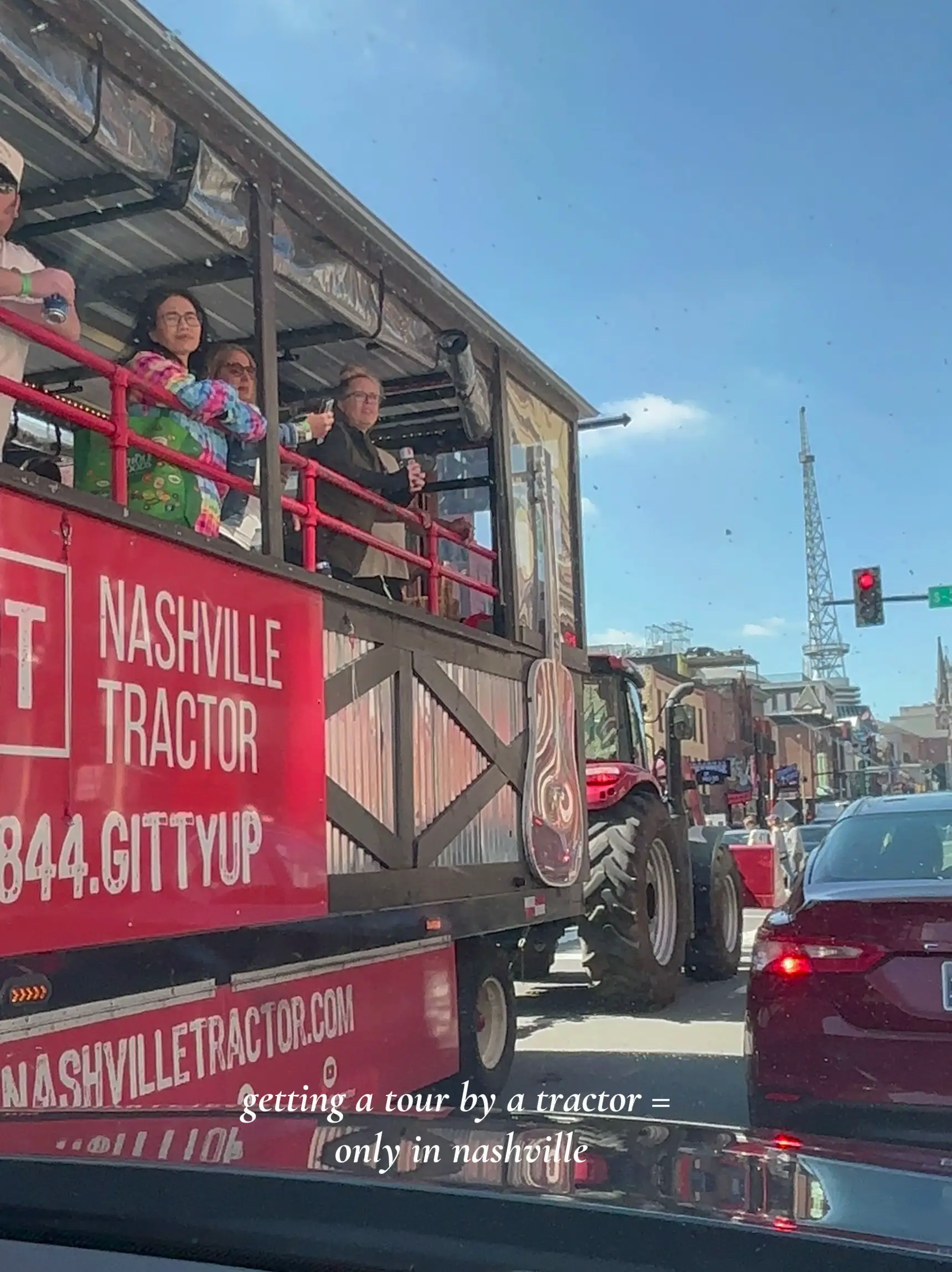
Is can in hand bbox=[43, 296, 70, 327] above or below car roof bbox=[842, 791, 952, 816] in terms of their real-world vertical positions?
above

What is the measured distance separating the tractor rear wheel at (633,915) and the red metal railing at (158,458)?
3913mm

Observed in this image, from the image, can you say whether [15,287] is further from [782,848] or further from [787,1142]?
[782,848]

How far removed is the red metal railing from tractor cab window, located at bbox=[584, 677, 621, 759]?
5076 millimetres

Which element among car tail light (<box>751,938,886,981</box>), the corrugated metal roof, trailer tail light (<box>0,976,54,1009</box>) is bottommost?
car tail light (<box>751,938,886,981</box>)

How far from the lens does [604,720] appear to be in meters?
11.0

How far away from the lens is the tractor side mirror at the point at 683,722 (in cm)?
1131

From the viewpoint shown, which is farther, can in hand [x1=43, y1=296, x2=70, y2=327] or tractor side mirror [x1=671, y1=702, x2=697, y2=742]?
tractor side mirror [x1=671, y1=702, x2=697, y2=742]

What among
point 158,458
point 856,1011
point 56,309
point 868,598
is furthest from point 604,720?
point 868,598

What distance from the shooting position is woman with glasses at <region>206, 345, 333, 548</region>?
16.6 feet

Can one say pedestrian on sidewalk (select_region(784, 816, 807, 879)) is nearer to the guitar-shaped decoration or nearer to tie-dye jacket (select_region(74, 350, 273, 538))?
the guitar-shaped decoration

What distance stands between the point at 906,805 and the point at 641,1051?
2.69 metres

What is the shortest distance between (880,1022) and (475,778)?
215cm

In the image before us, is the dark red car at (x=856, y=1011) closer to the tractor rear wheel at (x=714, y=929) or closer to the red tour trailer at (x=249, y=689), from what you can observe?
the red tour trailer at (x=249, y=689)

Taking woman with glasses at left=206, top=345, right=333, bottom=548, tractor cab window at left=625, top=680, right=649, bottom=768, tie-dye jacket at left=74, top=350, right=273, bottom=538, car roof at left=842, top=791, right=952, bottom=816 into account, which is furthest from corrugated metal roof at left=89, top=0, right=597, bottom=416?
tractor cab window at left=625, top=680, right=649, bottom=768
